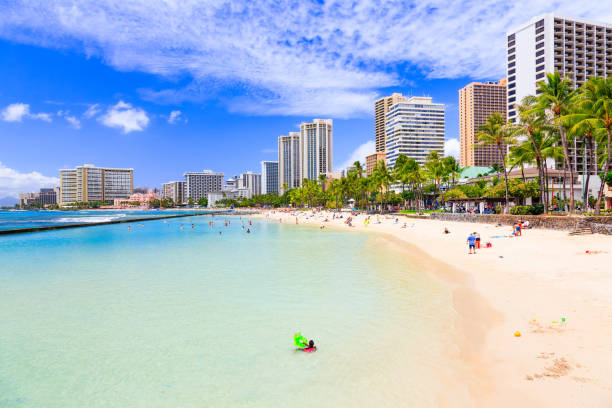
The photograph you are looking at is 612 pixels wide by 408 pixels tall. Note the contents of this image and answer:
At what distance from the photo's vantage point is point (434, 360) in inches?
287

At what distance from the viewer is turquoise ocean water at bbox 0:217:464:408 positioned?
6.51m

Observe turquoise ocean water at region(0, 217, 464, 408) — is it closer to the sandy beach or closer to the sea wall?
the sandy beach

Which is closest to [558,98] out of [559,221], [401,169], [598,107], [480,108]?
[598,107]

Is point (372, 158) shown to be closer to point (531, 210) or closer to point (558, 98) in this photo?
point (531, 210)

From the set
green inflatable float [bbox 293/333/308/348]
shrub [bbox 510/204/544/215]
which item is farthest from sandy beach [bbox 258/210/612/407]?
shrub [bbox 510/204/544/215]

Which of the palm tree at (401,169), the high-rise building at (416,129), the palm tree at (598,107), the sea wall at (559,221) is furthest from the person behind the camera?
the high-rise building at (416,129)

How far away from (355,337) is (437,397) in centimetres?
319

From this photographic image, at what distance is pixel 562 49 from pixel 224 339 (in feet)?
380

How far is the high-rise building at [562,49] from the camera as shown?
292 feet

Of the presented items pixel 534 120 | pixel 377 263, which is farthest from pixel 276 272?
pixel 534 120

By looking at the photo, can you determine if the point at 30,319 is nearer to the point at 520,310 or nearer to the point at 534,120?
the point at 520,310

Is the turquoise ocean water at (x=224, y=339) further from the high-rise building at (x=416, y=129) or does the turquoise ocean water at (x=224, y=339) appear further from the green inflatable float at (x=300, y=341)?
the high-rise building at (x=416, y=129)

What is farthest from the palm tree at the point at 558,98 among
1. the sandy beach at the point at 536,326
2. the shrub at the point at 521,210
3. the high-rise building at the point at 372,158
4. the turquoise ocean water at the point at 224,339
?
the high-rise building at the point at 372,158

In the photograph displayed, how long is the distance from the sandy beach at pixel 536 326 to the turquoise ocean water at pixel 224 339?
30.9 inches
